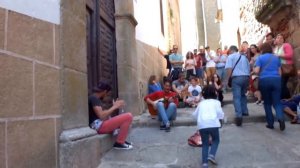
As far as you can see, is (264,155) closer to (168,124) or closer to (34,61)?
(168,124)

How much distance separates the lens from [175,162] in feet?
15.5

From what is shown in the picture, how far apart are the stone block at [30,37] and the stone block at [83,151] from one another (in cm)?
92

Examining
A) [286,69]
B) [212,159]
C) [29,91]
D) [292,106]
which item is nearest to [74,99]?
[29,91]

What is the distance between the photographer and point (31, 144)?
310cm

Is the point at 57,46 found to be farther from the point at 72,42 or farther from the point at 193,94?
the point at 193,94

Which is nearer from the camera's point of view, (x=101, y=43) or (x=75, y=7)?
(x=75, y=7)

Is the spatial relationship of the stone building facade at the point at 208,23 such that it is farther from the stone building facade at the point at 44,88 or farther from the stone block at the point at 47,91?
the stone block at the point at 47,91

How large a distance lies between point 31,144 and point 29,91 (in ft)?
1.51

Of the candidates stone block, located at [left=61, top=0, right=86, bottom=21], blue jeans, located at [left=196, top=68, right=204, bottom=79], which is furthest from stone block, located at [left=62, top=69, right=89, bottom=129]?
blue jeans, located at [left=196, top=68, right=204, bottom=79]

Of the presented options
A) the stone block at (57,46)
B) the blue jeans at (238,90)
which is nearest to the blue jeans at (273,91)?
the blue jeans at (238,90)

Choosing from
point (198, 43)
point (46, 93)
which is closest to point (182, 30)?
point (198, 43)

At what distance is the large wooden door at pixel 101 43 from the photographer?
19.2 ft

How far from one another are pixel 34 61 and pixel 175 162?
7.81 feet

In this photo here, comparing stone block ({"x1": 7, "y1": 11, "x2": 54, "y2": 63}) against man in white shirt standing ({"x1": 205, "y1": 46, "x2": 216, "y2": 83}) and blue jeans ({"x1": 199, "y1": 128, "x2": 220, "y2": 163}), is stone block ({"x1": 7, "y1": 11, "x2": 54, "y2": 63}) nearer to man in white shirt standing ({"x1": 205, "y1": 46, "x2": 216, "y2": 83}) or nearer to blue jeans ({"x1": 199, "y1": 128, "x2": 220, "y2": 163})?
blue jeans ({"x1": 199, "y1": 128, "x2": 220, "y2": 163})
